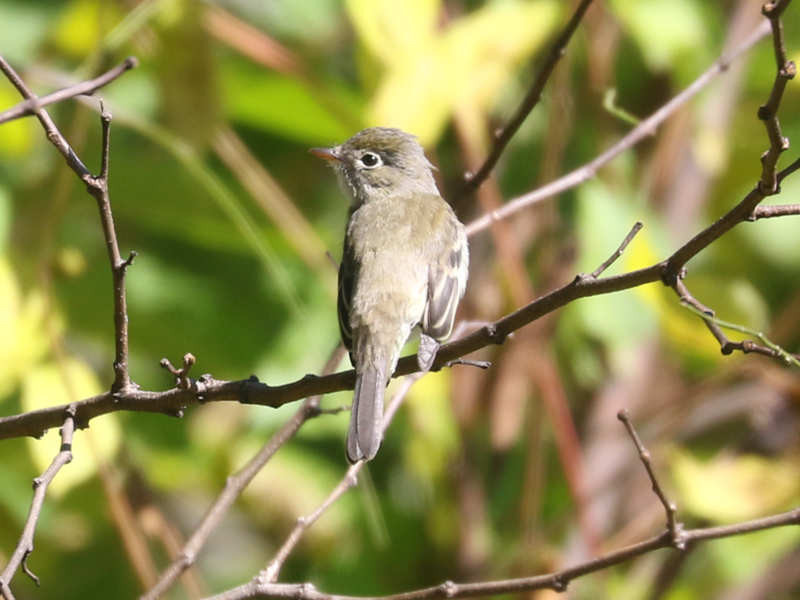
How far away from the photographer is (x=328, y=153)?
367 cm

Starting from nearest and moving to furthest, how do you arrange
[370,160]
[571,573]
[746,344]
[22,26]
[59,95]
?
1. [59,95]
2. [746,344]
3. [571,573]
4. [22,26]
5. [370,160]

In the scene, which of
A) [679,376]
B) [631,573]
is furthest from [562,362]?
[631,573]

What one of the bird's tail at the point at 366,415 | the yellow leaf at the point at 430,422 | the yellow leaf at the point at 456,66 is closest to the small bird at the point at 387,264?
the bird's tail at the point at 366,415

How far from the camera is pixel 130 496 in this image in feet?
10.4

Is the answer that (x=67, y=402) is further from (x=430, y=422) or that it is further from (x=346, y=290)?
(x=430, y=422)

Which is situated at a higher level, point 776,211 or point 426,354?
point 426,354

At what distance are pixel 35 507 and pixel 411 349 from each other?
2.02 m

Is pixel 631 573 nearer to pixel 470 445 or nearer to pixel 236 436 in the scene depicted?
pixel 470 445

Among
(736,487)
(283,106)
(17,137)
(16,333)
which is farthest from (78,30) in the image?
(736,487)

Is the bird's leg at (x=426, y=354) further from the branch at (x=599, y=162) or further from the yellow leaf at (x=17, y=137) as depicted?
the yellow leaf at (x=17, y=137)

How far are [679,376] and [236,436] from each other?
5.86 ft

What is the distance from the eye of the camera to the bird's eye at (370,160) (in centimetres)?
385

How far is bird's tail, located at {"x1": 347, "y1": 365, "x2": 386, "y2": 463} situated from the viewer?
8.26ft

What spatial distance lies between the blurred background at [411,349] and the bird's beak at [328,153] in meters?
0.12
